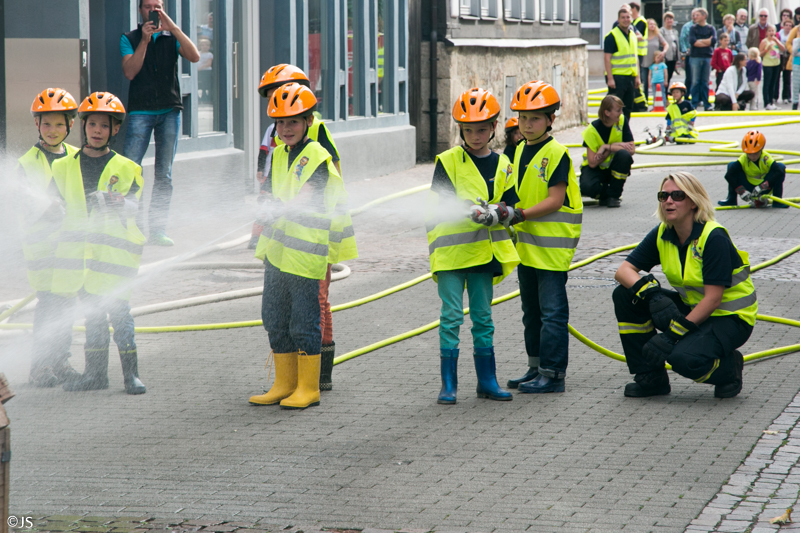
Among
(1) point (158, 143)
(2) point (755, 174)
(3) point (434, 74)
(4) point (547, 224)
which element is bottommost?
(4) point (547, 224)

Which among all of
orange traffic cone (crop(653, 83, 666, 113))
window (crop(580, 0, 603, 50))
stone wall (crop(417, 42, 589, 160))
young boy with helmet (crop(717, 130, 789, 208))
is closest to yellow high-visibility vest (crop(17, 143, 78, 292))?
young boy with helmet (crop(717, 130, 789, 208))

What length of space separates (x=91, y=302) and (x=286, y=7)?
8078 mm

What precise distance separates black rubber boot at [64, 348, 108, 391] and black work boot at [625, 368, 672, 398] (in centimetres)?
292

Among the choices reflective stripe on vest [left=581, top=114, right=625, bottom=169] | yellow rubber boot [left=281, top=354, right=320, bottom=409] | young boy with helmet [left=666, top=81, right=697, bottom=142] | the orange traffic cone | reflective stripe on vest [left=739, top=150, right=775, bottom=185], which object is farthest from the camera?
the orange traffic cone

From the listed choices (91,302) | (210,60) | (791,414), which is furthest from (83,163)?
(210,60)

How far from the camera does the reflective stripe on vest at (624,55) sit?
17.3m

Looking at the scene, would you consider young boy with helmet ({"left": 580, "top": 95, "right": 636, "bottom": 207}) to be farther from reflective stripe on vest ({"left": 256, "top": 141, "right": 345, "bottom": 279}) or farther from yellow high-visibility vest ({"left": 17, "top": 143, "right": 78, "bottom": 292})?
yellow high-visibility vest ({"left": 17, "top": 143, "right": 78, "bottom": 292})

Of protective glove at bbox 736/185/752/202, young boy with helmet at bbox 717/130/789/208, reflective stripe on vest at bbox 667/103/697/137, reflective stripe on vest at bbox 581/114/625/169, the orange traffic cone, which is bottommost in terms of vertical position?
protective glove at bbox 736/185/752/202

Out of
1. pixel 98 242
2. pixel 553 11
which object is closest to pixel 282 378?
pixel 98 242

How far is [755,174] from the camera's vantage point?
39.8 ft

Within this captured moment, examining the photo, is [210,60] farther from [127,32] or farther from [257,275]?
[257,275]

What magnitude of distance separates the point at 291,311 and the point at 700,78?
19782 millimetres

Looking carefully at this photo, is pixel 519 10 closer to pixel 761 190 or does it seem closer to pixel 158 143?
pixel 761 190

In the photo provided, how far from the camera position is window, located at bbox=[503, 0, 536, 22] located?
19.5 metres
